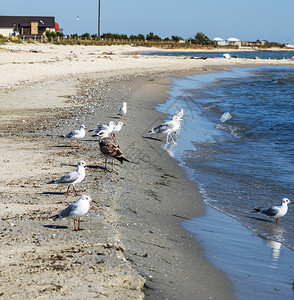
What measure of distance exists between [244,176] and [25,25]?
89547 millimetres

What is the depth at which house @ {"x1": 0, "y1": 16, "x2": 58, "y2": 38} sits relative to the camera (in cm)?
9200

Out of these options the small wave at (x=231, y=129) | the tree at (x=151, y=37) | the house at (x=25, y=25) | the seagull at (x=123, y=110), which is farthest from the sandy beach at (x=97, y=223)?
the tree at (x=151, y=37)

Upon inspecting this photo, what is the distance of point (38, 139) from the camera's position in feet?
38.6

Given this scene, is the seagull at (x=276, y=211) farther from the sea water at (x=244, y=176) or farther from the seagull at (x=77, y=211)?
the seagull at (x=77, y=211)

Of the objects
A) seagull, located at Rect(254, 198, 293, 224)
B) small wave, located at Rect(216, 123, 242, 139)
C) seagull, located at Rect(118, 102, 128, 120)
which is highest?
seagull, located at Rect(118, 102, 128, 120)

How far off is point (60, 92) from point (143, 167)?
479 inches

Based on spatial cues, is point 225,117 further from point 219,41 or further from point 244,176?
point 219,41

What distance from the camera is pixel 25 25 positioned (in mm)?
92000

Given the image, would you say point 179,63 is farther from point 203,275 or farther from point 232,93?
point 203,275

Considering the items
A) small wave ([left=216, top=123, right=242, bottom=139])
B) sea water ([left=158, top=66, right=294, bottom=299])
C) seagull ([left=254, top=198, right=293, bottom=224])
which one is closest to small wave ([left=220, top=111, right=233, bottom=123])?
sea water ([left=158, top=66, right=294, bottom=299])

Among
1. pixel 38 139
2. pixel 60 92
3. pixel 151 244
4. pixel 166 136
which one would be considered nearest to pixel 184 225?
pixel 151 244

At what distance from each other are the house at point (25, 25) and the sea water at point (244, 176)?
74382mm

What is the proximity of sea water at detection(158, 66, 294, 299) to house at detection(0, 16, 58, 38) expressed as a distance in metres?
74.4

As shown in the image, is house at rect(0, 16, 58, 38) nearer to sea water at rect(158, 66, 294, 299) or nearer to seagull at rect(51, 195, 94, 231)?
sea water at rect(158, 66, 294, 299)
